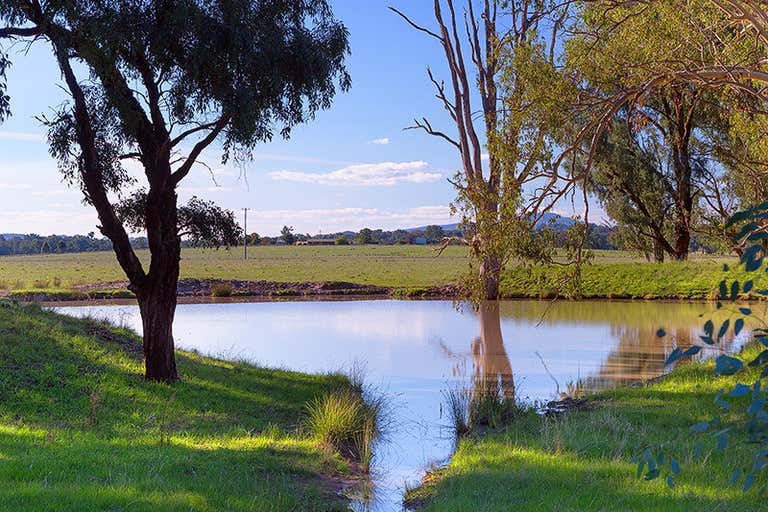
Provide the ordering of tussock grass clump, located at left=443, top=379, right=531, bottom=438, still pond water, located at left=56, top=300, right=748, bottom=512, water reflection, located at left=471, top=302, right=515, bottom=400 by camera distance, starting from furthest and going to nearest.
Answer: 1. water reflection, located at left=471, top=302, right=515, bottom=400
2. still pond water, located at left=56, top=300, right=748, bottom=512
3. tussock grass clump, located at left=443, top=379, right=531, bottom=438

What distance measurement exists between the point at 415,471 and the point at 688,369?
6.95 metres

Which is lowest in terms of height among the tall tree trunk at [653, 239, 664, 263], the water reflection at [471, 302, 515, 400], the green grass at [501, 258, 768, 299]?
the water reflection at [471, 302, 515, 400]

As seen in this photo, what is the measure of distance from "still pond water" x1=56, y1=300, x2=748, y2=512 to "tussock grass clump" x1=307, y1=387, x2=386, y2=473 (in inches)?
9.0

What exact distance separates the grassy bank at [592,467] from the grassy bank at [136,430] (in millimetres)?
1444

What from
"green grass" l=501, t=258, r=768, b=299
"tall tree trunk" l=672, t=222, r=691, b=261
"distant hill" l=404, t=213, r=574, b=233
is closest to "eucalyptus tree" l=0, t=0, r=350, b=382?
"distant hill" l=404, t=213, r=574, b=233

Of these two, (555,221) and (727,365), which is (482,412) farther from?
(727,365)

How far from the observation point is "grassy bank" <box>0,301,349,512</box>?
618 centimetres

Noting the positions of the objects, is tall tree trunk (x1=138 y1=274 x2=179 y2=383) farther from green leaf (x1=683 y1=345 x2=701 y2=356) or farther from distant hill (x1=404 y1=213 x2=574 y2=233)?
green leaf (x1=683 y1=345 x2=701 y2=356)

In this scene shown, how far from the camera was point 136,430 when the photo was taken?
30.1ft

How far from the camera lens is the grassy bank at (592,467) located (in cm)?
577

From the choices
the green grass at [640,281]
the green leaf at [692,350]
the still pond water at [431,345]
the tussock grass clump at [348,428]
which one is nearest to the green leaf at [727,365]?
the green leaf at [692,350]

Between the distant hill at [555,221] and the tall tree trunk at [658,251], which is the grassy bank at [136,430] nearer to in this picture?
the distant hill at [555,221]

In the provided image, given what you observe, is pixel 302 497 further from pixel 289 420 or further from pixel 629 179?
pixel 629 179

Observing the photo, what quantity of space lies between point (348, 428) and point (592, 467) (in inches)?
156
